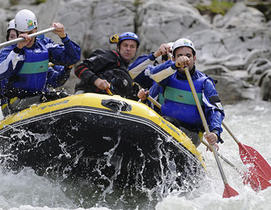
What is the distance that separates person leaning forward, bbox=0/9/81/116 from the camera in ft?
14.0

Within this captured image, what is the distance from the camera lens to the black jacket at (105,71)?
4.59 meters

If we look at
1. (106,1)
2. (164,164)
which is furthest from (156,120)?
(106,1)

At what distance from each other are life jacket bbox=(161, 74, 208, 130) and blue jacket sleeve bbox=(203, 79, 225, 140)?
68 millimetres

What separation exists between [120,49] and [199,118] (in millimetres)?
1278

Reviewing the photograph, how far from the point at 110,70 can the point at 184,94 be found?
897 mm

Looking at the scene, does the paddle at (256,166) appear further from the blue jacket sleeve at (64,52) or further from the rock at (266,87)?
the rock at (266,87)

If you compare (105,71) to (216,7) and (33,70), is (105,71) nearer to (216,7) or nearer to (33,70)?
(33,70)

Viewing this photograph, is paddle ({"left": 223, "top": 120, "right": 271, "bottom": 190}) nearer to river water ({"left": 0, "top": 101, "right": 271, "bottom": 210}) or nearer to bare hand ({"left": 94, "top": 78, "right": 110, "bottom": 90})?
river water ({"left": 0, "top": 101, "right": 271, "bottom": 210})

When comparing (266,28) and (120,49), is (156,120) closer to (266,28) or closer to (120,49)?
(120,49)

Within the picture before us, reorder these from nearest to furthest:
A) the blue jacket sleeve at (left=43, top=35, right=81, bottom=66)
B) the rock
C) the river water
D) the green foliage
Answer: the river water < the blue jacket sleeve at (left=43, top=35, right=81, bottom=66) < the rock < the green foliage

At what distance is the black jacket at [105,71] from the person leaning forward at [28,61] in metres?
0.20

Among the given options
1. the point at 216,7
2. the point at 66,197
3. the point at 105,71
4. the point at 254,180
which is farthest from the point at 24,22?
the point at 216,7

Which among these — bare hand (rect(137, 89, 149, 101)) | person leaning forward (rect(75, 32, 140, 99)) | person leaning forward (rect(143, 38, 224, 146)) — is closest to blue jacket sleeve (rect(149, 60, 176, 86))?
person leaning forward (rect(143, 38, 224, 146))

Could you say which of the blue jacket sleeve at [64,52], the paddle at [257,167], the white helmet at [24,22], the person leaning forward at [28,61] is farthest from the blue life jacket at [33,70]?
the paddle at [257,167]
